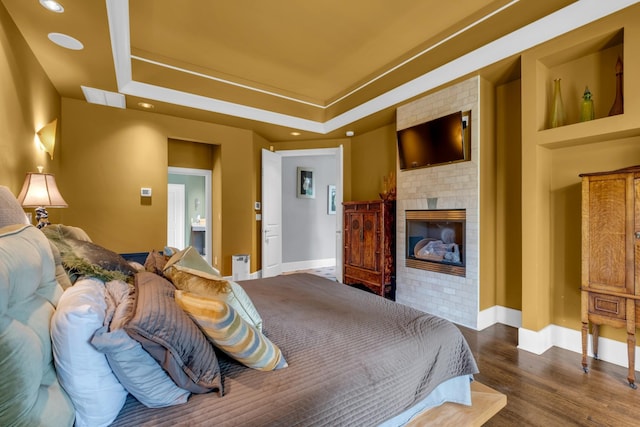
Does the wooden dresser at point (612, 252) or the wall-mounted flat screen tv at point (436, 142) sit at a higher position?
the wall-mounted flat screen tv at point (436, 142)

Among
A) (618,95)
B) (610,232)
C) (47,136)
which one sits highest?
(618,95)

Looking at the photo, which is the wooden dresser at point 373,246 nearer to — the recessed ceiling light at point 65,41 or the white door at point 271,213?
the white door at point 271,213

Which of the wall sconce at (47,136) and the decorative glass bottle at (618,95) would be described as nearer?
the decorative glass bottle at (618,95)

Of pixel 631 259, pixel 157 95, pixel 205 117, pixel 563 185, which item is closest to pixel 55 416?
pixel 631 259

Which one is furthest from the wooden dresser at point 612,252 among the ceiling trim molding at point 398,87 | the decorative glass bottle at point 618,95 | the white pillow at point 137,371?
the white pillow at point 137,371

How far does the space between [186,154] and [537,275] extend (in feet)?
16.5

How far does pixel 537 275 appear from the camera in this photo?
2695 millimetres

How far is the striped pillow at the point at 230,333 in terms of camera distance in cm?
103

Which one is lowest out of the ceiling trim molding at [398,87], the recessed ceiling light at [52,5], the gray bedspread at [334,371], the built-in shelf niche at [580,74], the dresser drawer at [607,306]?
the dresser drawer at [607,306]

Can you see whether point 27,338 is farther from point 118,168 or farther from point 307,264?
point 307,264

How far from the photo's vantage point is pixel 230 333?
1046mm

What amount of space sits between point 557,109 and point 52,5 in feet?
13.2

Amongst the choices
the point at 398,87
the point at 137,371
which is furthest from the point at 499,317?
the point at 137,371

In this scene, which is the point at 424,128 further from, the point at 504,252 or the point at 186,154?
the point at 186,154
